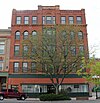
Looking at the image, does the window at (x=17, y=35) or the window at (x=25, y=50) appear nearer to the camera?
the window at (x=25, y=50)

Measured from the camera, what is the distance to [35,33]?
4659cm

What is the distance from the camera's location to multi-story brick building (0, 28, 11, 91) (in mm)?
44787

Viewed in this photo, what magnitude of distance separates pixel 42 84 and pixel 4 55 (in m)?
10.6

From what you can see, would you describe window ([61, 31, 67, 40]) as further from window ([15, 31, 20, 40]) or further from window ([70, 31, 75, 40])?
window ([15, 31, 20, 40])

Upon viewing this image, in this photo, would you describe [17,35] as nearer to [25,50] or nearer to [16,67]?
[16,67]

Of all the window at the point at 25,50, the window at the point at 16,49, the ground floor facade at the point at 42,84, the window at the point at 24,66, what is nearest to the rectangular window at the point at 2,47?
the window at the point at 16,49

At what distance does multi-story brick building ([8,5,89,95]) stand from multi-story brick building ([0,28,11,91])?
1.27 m

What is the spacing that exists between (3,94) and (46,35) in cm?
1212

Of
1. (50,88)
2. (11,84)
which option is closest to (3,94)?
(11,84)

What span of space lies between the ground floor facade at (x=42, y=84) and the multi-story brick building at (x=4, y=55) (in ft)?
8.09

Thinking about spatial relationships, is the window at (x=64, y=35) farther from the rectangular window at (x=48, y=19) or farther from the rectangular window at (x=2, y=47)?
the rectangular window at (x=2, y=47)

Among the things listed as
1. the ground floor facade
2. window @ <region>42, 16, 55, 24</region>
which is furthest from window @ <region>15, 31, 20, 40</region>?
the ground floor facade

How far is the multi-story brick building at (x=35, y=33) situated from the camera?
43.2m

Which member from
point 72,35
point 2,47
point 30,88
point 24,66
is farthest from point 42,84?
point 72,35
